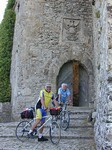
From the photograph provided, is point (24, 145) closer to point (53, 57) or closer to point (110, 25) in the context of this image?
point (110, 25)

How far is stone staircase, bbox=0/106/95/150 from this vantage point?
683cm

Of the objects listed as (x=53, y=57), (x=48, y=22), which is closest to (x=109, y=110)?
(x=53, y=57)

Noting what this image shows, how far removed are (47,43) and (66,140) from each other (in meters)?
6.04

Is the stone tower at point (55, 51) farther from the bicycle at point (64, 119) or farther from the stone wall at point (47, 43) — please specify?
the bicycle at point (64, 119)

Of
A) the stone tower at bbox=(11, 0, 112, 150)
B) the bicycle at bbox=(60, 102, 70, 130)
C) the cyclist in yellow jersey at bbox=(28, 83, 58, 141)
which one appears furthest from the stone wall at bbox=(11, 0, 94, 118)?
the cyclist in yellow jersey at bbox=(28, 83, 58, 141)

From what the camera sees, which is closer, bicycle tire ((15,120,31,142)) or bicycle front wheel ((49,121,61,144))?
bicycle front wheel ((49,121,61,144))

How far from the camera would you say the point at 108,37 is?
5.50m

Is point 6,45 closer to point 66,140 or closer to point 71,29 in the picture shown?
point 71,29

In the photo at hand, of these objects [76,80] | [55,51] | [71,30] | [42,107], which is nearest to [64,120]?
[42,107]

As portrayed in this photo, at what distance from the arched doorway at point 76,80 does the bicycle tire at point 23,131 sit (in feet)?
16.4

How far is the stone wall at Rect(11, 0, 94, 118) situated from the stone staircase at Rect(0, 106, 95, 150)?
3.14 metres

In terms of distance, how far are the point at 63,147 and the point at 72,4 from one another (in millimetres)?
8208

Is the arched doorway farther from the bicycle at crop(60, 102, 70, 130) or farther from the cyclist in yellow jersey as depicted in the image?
the cyclist in yellow jersey

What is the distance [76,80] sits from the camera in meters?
12.9
